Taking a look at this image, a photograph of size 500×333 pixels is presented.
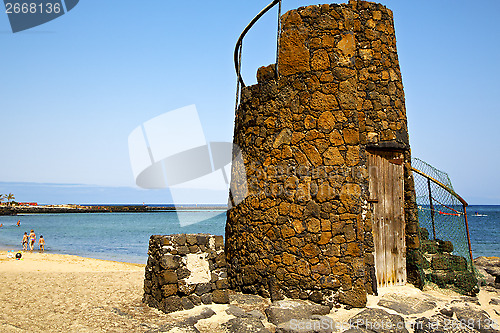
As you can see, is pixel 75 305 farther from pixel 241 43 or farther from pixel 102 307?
pixel 241 43

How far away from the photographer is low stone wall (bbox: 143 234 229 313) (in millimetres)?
5406

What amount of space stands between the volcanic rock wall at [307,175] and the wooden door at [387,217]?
97cm

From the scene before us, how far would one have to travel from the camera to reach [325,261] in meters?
5.68

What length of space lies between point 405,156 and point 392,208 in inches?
46.4

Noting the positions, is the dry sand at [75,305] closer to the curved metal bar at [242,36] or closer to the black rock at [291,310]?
the black rock at [291,310]

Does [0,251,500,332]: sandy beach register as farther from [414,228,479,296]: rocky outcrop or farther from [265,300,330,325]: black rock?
[414,228,479,296]: rocky outcrop

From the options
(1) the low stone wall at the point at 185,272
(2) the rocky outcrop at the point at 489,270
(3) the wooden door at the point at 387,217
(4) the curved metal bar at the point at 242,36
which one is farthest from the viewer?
(2) the rocky outcrop at the point at 489,270

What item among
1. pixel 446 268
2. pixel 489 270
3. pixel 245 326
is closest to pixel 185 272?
pixel 245 326

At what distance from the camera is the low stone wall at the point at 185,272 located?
5406 mm

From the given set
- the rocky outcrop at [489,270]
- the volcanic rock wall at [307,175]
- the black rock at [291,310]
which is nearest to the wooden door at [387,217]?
the volcanic rock wall at [307,175]

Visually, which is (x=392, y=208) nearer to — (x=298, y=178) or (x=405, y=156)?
(x=405, y=156)

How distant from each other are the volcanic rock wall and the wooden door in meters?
0.97

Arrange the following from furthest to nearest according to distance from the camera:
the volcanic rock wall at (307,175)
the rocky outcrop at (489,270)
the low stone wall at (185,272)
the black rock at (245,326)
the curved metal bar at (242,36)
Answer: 1. the rocky outcrop at (489,270)
2. the curved metal bar at (242,36)
3. the volcanic rock wall at (307,175)
4. the low stone wall at (185,272)
5. the black rock at (245,326)

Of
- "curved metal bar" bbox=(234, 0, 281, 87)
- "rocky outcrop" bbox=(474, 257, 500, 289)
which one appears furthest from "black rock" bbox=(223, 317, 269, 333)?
"rocky outcrop" bbox=(474, 257, 500, 289)
